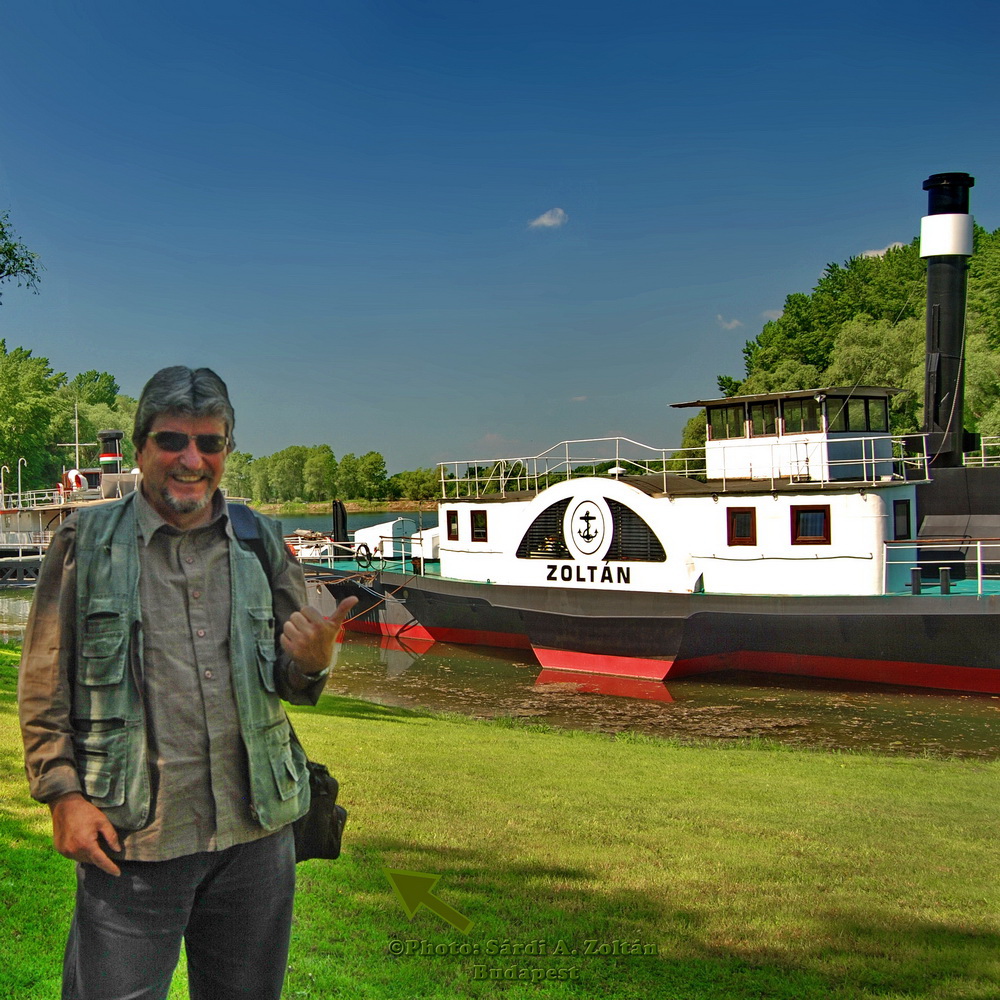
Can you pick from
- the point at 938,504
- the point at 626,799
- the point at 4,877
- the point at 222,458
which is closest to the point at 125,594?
the point at 222,458

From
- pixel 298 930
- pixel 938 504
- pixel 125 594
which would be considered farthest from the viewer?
pixel 938 504

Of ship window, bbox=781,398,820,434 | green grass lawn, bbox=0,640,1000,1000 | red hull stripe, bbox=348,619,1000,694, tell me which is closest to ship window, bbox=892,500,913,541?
ship window, bbox=781,398,820,434

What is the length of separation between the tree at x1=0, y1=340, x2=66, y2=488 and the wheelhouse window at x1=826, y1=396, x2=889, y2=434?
879 inches

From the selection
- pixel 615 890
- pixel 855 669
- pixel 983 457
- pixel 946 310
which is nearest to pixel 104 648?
pixel 615 890

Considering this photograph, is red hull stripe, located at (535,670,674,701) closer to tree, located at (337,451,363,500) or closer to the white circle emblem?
the white circle emblem

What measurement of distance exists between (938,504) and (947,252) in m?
5.83

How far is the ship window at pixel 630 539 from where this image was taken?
18234 mm

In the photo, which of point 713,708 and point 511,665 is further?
point 511,665

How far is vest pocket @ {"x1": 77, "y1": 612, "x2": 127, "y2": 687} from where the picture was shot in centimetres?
234

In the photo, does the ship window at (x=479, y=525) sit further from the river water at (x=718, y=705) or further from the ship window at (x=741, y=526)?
the ship window at (x=741, y=526)

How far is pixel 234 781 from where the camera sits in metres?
2.46

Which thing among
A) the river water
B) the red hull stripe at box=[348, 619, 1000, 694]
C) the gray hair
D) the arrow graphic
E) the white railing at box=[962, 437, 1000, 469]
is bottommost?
the river water

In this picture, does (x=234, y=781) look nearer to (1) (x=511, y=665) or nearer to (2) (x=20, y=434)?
(1) (x=511, y=665)

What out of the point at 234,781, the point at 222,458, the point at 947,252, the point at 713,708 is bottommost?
the point at 713,708
